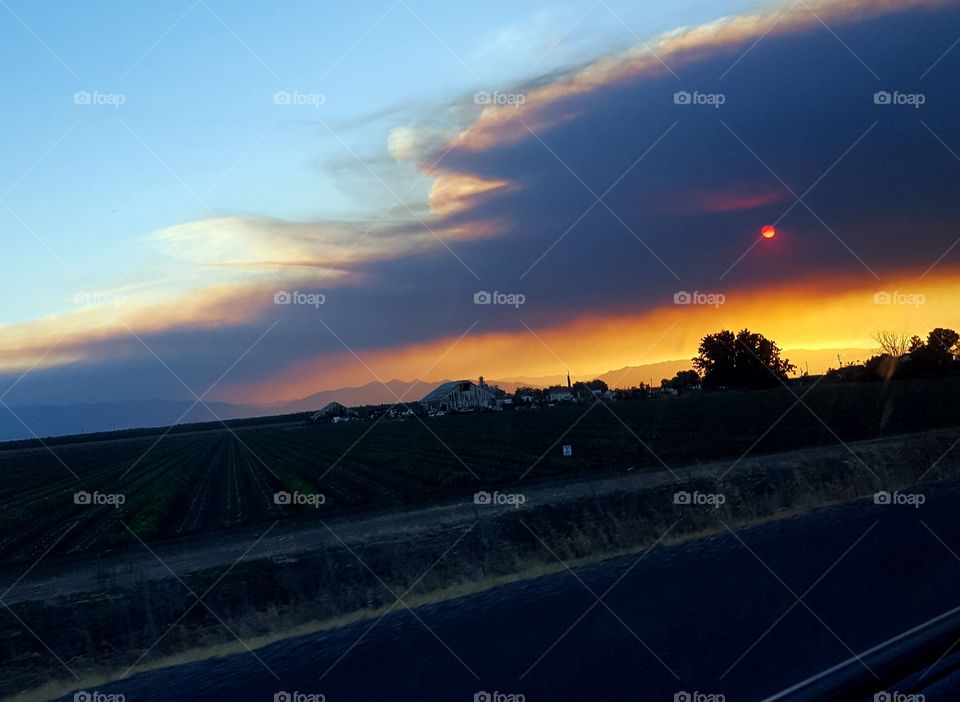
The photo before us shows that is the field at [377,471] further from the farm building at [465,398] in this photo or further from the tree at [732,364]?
the farm building at [465,398]

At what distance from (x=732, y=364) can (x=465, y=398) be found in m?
64.1

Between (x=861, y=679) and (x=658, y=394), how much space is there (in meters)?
160

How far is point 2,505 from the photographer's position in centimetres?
3828

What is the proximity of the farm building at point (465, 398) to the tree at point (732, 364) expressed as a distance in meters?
49.1

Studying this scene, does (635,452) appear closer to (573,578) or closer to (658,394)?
(573,578)

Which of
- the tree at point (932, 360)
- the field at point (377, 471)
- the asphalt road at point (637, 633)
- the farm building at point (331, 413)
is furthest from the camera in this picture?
the farm building at point (331, 413)

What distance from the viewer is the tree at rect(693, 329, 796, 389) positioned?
4547 inches

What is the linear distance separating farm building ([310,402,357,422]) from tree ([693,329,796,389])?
77.6 m

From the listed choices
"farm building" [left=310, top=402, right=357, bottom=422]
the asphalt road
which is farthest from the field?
"farm building" [left=310, top=402, right=357, bottom=422]

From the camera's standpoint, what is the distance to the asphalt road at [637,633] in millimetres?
8219

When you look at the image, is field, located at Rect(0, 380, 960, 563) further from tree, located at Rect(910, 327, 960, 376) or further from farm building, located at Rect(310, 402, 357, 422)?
farm building, located at Rect(310, 402, 357, 422)

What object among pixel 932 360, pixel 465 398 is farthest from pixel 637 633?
pixel 465 398

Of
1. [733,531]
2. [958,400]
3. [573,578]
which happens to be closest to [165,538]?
[573,578]

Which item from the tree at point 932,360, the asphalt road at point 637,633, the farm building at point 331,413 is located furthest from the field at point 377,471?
the farm building at point 331,413
